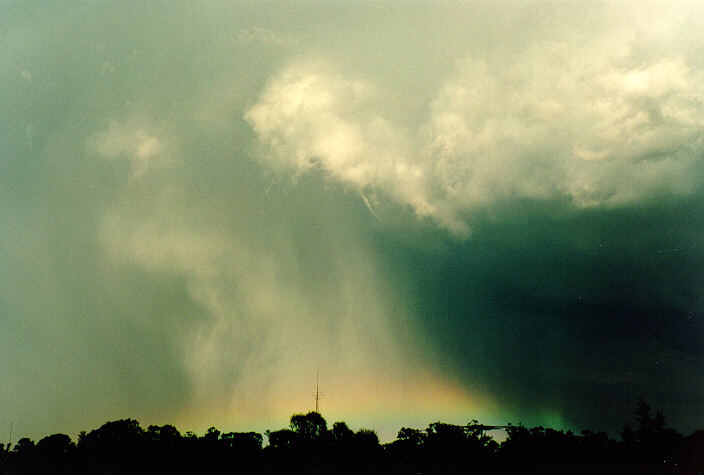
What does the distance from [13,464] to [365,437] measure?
8383 cm

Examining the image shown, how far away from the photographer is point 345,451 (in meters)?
135

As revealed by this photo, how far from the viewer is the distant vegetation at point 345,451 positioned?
356 ft

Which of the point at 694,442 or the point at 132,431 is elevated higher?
the point at 132,431

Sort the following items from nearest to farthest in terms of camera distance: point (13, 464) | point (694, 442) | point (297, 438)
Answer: point (694, 442) → point (13, 464) → point (297, 438)

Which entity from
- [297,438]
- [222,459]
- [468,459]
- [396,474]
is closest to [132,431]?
[222,459]

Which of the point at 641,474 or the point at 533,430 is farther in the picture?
the point at 533,430

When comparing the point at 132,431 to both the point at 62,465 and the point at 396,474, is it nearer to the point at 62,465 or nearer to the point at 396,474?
the point at 62,465

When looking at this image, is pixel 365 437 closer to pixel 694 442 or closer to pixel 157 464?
pixel 157 464

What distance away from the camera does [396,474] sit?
4978 inches

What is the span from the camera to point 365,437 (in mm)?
139875

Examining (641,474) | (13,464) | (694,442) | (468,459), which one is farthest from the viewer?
(13,464)

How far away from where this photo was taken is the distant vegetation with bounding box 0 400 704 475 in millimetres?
108562

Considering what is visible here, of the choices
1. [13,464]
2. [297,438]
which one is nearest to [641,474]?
[297,438]

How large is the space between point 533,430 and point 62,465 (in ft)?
346
